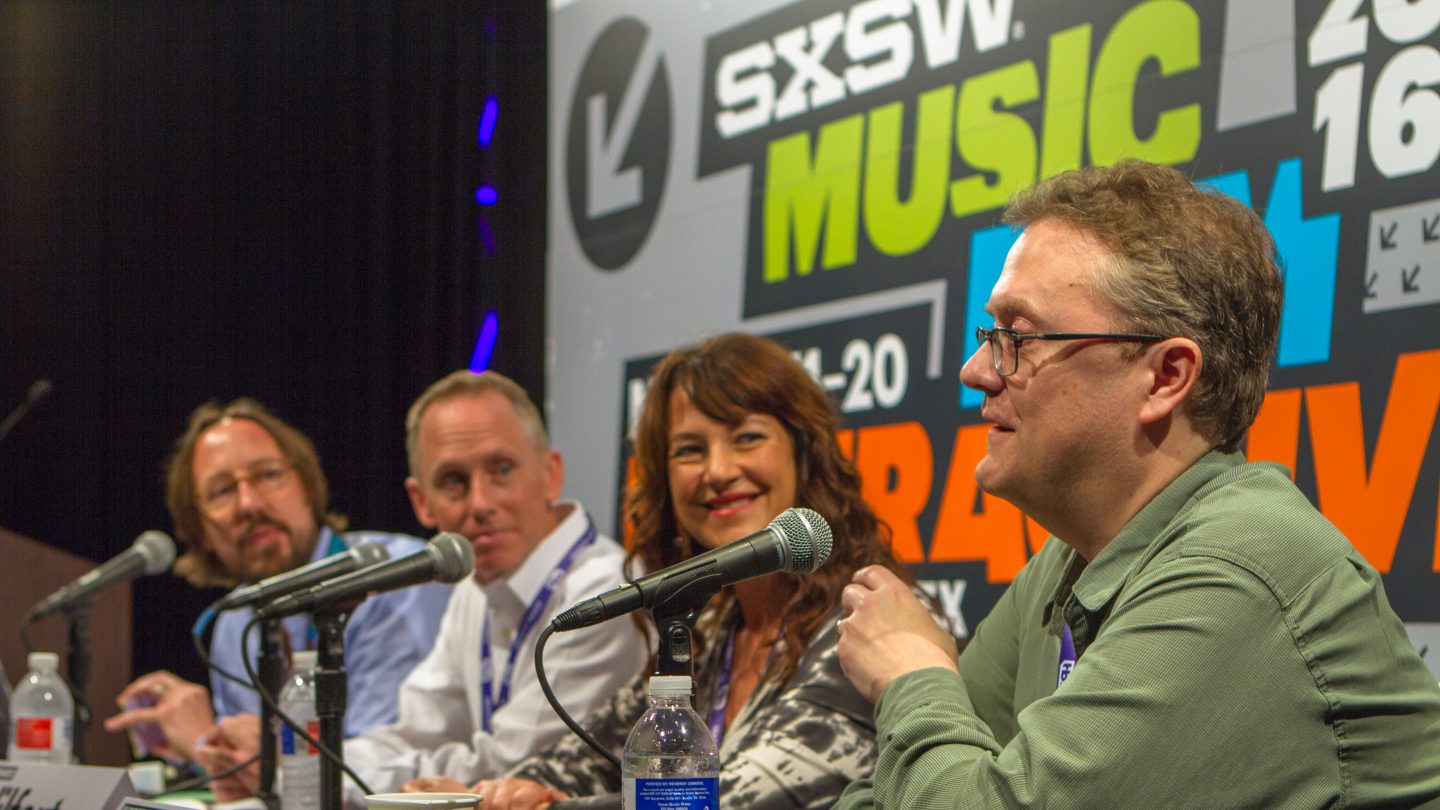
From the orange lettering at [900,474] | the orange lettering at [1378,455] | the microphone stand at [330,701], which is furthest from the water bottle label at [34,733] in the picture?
the orange lettering at [1378,455]

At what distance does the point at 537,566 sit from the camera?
3.09m

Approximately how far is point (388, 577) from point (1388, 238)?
5.63ft

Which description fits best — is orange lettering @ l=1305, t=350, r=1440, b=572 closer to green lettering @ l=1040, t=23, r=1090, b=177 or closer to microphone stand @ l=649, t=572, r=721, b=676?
green lettering @ l=1040, t=23, r=1090, b=177

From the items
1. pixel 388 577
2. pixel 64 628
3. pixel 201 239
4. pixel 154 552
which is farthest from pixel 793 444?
pixel 201 239

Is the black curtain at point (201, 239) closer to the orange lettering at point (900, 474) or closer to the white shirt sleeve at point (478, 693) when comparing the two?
the white shirt sleeve at point (478, 693)

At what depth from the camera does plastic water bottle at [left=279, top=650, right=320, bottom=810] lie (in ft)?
7.67

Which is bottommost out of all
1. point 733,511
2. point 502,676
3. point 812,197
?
point 502,676

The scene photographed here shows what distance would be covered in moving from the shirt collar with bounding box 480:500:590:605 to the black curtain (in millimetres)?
2082

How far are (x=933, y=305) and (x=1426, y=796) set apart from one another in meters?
1.94

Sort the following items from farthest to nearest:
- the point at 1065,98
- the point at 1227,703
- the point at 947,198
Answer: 1. the point at 947,198
2. the point at 1065,98
3. the point at 1227,703

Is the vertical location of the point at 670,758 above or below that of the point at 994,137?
below

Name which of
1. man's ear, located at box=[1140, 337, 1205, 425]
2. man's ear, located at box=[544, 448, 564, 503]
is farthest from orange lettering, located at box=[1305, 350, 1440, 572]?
man's ear, located at box=[544, 448, 564, 503]

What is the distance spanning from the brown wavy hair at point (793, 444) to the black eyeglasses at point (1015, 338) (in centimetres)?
70

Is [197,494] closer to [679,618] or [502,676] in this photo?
[502,676]
